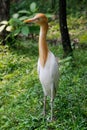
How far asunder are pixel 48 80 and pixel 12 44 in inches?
161

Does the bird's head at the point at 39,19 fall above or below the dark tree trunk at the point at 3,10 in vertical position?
above

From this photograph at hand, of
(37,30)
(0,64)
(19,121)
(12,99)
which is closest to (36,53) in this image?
(37,30)

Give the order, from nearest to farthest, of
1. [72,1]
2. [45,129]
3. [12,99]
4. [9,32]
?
1. [45,129]
2. [12,99]
3. [9,32]
4. [72,1]

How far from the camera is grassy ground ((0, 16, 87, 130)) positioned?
227 inches

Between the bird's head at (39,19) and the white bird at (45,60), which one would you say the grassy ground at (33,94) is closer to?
the white bird at (45,60)

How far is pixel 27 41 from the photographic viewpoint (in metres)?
10.8

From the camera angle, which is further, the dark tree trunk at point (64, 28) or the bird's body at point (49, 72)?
the dark tree trunk at point (64, 28)

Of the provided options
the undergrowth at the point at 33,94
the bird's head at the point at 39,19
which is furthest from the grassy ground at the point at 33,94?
the bird's head at the point at 39,19

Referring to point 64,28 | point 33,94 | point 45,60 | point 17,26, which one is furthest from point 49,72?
point 17,26

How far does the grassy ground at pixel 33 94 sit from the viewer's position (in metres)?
5.77

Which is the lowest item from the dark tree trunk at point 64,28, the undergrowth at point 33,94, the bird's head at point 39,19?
the undergrowth at point 33,94

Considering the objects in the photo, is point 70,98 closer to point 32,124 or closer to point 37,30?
point 32,124

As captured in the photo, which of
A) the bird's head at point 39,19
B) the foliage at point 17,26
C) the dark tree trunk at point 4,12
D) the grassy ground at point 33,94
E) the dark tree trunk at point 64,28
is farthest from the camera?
the dark tree trunk at point 4,12

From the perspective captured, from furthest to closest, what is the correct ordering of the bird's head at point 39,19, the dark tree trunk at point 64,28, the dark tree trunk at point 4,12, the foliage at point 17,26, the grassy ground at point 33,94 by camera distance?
the dark tree trunk at point 4,12
the foliage at point 17,26
the dark tree trunk at point 64,28
the grassy ground at point 33,94
the bird's head at point 39,19
